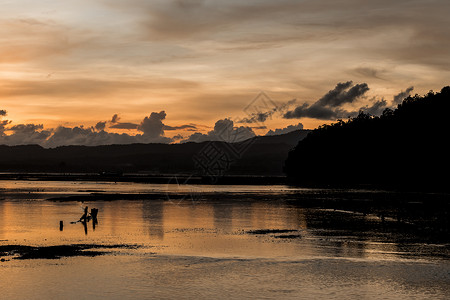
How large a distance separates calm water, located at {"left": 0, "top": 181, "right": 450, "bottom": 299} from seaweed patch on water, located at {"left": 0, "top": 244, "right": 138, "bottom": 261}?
1.44m

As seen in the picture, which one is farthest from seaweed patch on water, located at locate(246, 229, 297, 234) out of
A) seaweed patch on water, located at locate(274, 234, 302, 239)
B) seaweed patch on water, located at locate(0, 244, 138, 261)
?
seaweed patch on water, located at locate(0, 244, 138, 261)

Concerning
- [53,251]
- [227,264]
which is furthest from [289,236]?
[53,251]

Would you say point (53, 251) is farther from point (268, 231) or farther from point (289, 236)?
point (268, 231)

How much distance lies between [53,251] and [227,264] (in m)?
13.7

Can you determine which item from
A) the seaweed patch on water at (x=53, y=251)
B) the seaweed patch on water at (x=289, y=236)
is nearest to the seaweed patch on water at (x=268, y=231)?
the seaweed patch on water at (x=289, y=236)

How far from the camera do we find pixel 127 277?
36.9 m

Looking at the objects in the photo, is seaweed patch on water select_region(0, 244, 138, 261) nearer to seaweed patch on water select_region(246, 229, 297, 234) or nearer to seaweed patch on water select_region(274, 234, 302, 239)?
seaweed patch on water select_region(274, 234, 302, 239)

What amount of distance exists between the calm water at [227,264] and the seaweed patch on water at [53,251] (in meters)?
1.44

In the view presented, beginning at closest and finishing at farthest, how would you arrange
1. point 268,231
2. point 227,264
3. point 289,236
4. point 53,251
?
point 227,264, point 53,251, point 289,236, point 268,231

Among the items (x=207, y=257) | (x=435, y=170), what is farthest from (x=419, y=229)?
(x=435, y=170)

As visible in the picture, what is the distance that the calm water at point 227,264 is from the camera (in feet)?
110

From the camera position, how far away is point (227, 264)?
41219mm

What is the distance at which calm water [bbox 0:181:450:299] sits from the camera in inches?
1315

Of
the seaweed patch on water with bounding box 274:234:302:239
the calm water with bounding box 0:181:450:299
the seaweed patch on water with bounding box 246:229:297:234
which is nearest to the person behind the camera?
the calm water with bounding box 0:181:450:299
